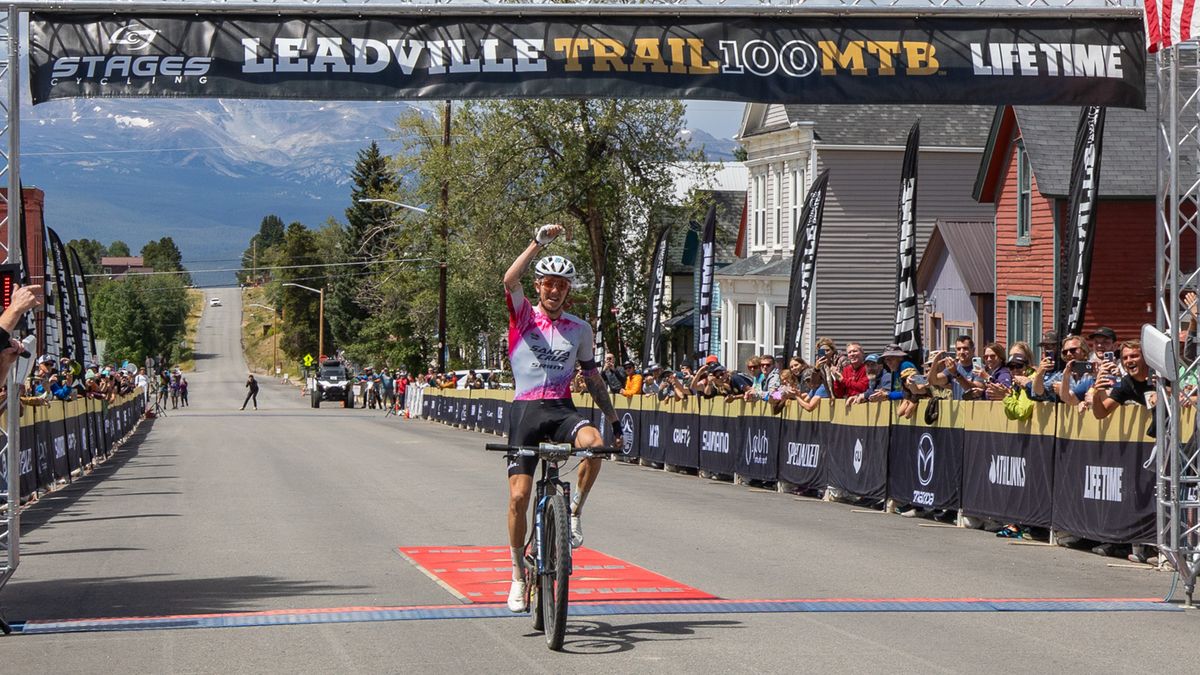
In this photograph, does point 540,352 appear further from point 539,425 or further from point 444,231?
point 444,231

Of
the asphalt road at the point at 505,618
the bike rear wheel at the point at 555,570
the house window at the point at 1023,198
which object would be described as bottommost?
the asphalt road at the point at 505,618

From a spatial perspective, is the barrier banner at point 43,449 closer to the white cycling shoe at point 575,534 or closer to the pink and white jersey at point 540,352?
the pink and white jersey at point 540,352

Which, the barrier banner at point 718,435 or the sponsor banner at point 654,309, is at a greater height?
the sponsor banner at point 654,309

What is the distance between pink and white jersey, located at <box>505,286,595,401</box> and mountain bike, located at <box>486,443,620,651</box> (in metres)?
0.41

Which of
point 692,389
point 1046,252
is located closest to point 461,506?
point 692,389

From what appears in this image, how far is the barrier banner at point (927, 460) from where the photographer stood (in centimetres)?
1630

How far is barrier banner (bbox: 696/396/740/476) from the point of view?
23.2 metres

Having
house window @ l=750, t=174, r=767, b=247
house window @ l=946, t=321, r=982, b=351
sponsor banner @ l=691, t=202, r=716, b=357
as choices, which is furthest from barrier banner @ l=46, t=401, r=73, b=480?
house window @ l=750, t=174, r=767, b=247

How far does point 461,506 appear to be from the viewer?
17.7m

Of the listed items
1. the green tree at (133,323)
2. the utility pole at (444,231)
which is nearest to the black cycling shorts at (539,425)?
the utility pole at (444,231)

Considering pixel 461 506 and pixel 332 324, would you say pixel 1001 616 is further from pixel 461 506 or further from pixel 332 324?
pixel 332 324

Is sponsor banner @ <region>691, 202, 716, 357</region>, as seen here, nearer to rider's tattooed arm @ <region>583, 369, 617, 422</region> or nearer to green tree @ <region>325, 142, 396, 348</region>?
rider's tattooed arm @ <region>583, 369, 617, 422</region>

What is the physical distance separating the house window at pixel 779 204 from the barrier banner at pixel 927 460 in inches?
1051

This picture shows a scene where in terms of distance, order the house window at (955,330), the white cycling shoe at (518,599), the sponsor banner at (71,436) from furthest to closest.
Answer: the house window at (955,330)
the sponsor banner at (71,436)
the white cycling shoe at (518,599)
